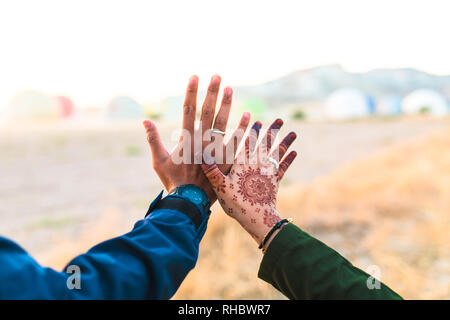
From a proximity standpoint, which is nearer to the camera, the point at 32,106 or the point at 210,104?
the point at 210,104

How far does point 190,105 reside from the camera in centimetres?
152

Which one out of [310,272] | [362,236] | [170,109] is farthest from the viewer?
[170,109]

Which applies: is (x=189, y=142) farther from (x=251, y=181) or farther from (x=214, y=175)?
(x=251, y=181)

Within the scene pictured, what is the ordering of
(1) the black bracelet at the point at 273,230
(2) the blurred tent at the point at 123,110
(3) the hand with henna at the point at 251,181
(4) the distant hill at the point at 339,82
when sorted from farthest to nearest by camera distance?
1. (4) the distant hill at the point at 339,82
2. (2) the blurred tent at the point at 123,110
3. (3) the hand with henna at the point at 251,181
4. (1) the black bracelet at the point at 273,230

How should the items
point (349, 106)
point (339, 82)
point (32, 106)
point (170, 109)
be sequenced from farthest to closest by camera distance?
point (339, 82) < point (170, 109) < point (349, 106) < point (32, 106)

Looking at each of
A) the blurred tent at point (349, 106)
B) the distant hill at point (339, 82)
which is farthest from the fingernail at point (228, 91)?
the distant hill at point (339, 82)

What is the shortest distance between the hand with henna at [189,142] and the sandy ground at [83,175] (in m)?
3.97

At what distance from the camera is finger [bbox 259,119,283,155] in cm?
155

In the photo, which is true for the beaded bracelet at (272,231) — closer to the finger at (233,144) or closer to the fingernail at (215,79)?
the finger at (233,144)

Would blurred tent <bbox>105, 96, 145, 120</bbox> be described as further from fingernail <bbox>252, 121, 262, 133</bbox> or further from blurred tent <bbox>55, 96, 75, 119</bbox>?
fingernail <bbox>252, 121, 262, 133</bbox>

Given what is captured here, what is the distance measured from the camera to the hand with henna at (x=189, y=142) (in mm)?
1493

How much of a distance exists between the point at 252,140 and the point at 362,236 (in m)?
2.94

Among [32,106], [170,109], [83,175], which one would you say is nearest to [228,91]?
[83,175]
